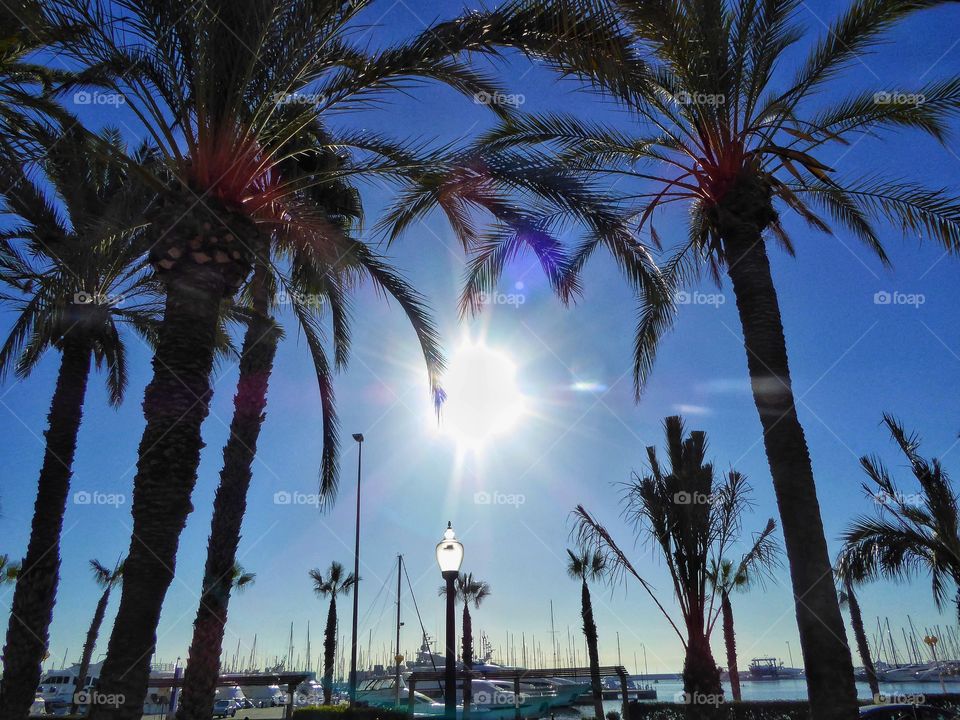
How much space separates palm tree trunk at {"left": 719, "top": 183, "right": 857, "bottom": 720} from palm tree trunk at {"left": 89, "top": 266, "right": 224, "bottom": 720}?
6267 mm

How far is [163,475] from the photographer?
6199 mm

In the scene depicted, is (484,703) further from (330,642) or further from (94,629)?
(94,629)

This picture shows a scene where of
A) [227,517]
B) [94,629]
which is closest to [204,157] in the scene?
[227,517]

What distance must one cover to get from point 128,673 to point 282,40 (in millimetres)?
6548

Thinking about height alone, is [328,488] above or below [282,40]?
below

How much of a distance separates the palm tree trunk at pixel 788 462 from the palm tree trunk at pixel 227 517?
327 inches

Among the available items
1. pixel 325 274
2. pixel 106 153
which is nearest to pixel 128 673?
pixel 106 153

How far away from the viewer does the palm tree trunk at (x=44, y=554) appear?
33.2 feet

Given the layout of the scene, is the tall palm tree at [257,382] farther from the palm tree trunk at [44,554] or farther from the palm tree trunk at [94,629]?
the palm tree trunk at [94,629]

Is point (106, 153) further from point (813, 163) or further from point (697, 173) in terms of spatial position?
point (813, 163)

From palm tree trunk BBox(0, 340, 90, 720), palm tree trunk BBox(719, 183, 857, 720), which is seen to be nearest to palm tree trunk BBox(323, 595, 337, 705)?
palm tree trunk BBox(0, 340, 90, 720)

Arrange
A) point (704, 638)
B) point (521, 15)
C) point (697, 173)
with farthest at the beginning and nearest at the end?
point (704, 638), point (697, 173), point (521, 15)

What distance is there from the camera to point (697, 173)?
8.98 metres

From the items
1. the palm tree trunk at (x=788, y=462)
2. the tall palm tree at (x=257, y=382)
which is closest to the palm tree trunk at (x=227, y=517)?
the tall palm tree at (x=257, y=382)
